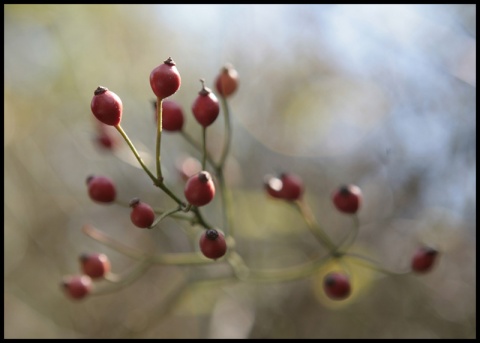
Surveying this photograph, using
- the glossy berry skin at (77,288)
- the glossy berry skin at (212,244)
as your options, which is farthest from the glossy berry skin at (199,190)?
the glossy berry skin at (77,288)

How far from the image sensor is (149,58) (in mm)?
4797

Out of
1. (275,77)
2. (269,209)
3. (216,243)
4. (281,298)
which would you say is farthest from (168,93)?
(275,77)

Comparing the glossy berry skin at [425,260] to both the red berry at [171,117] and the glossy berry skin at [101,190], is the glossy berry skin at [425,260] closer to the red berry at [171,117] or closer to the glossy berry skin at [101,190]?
the red berry at [171,117]

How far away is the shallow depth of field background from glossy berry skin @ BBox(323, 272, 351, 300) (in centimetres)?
130

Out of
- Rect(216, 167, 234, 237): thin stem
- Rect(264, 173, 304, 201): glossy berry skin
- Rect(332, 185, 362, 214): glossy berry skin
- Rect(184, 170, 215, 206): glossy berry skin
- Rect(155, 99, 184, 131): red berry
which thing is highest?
Rect(332, 185, 362, 214): glossy berry skin

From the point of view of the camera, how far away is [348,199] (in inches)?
89.5

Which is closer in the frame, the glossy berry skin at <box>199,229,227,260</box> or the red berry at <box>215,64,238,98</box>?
the glossy berry skin at <box>199,229,227,260</box>

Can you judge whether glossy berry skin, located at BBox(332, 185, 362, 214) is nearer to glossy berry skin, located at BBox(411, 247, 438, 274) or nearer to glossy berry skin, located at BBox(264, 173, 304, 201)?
glossy berry skin, located at BBox(264, 173, 304, 201)

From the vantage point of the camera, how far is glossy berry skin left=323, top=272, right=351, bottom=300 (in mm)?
2244

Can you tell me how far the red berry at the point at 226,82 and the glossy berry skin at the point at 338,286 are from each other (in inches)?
33.4

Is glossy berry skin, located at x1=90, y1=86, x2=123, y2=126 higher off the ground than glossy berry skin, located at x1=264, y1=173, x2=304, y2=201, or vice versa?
glossy berry skin, located at x1=264, y1=173, x2=304, y2=201

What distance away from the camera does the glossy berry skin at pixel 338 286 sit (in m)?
2.24

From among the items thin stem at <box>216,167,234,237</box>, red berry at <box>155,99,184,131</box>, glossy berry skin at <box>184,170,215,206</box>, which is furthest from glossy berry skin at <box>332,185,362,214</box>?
glossy berry skin at <box>184,170,215,206</box>

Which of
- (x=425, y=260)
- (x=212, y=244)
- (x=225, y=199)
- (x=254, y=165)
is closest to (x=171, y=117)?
(x=225, y=199)
